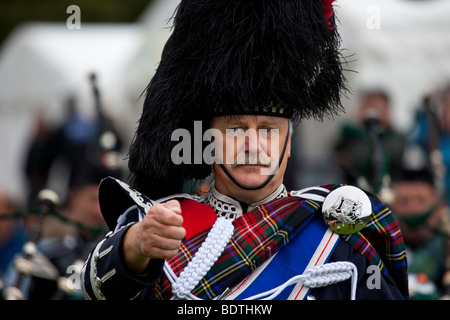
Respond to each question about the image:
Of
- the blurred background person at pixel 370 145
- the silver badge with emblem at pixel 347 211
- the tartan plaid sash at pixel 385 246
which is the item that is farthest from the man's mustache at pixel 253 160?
the blurred background person at pixel 370 145

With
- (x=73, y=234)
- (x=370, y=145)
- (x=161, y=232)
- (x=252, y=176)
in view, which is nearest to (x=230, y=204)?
(x=252, y=176)

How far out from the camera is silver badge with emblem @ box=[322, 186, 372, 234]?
8.67 feet

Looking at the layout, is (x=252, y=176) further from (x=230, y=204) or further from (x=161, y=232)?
(x=161, y=232)

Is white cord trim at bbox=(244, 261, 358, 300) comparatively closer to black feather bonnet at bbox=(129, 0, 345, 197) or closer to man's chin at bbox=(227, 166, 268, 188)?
man's chin at bbox=(227, 166, 268, 188)

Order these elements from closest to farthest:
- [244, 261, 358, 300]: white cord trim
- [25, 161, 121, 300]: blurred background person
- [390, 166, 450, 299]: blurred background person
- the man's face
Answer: [244, 261, 358, 300]: white cord trim, the man's face, [25, 161, 121, 300]: blurred background person, [390, 166, 450, 299]: blurred background person

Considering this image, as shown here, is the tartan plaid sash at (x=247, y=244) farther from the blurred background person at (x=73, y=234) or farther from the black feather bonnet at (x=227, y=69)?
the blurred background person at (x=73, y=234)

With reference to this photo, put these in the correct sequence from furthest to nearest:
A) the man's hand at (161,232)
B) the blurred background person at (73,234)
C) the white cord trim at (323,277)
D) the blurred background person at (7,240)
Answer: the blurred background person at (7,240) → the blurred background person at (73,234) → the white cord trim at (323,277) → the man's hand at (161,232)

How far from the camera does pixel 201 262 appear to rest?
2646 millimetres

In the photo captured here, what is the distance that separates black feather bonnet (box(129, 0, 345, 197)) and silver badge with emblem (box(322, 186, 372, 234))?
1.07 ft

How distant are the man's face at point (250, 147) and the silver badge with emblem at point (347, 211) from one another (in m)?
0.21

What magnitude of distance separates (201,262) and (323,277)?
366 millimetres

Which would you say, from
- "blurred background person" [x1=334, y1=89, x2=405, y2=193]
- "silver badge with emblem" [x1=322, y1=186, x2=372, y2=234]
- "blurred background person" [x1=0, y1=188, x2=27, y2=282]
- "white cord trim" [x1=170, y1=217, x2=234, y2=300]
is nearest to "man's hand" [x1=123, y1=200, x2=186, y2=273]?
"white cord trim" [x1=170, y1=217, x2=234, y2=300]

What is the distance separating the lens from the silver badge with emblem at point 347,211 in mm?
2643

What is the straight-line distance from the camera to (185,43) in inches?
111
